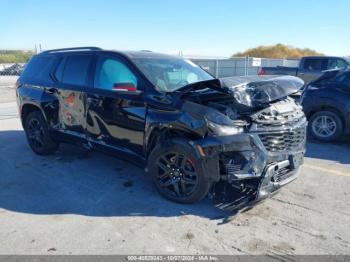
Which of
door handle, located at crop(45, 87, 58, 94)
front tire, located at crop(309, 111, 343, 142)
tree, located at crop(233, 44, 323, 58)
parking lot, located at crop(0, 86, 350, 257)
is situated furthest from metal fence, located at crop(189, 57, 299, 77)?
tree, located at crop(233, 44, 323, 58)

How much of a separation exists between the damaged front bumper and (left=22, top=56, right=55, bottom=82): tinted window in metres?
3.48

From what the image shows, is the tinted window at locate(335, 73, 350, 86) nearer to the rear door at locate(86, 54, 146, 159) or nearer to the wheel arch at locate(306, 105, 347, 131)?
the wheel arch at locate(306, 105, 347, 131)

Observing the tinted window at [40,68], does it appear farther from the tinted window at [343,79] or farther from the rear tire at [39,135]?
the tinted window at [343,79]

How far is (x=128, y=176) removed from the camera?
4906 mm

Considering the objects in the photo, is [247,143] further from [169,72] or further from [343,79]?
[343,79]

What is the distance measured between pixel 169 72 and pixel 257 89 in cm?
142

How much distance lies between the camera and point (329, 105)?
6.84m

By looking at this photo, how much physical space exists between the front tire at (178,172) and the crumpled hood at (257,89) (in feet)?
2.65

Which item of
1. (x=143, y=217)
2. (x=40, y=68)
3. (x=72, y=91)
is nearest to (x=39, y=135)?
(x=40, y=68)

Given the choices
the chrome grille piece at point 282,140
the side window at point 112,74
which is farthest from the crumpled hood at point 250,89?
the side window at point 112,74

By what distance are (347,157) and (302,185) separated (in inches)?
78.0

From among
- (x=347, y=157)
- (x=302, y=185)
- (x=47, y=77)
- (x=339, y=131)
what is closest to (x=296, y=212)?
(x=302, y=185)

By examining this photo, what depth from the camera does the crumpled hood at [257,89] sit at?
141 inches

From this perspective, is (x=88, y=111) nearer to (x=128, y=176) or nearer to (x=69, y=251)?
(x=128, y=176)
